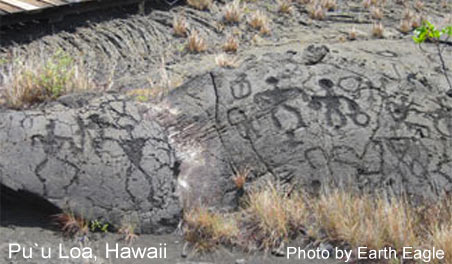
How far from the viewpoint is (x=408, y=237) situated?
15.5 feet

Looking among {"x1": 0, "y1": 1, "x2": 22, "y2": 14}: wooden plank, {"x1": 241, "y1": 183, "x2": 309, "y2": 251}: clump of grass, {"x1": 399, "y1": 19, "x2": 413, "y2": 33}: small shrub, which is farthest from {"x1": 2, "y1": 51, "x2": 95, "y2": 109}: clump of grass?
{"x1": 399, "y1": 19, "x2": 413, "y2": 33}: small shrub

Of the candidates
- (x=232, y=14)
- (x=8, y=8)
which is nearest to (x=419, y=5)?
(x=232, y=14)

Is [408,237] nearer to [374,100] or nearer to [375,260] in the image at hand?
[375,260]

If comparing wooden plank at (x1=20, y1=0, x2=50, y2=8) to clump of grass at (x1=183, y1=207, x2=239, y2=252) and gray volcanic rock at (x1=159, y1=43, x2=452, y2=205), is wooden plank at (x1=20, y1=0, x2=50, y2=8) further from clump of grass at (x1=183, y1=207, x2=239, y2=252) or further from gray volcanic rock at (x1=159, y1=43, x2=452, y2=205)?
clump of grass at (x1=183, y1=207, x2=239, y2=252)

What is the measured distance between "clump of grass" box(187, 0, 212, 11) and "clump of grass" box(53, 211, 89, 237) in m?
6.76

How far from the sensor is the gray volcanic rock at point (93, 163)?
191 inches

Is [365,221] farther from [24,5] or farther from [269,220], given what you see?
[24,5]

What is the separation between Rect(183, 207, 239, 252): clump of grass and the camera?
16.1 ft

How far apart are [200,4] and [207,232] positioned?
6.70m

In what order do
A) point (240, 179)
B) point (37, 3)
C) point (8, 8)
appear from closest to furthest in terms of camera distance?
point (240, 179), point (8, 8), point (37, 3)

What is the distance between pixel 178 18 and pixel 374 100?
191 inches

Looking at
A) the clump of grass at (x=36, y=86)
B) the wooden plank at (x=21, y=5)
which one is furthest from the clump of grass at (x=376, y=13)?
the clump of grass at (x=36, y=86)

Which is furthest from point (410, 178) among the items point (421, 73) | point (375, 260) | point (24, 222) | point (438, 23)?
point (438, 23)

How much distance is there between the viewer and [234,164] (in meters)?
5.77
